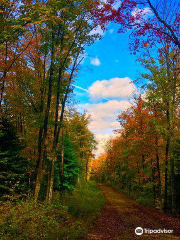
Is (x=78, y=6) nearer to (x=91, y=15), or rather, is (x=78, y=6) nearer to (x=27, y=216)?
(x=91, y=15)

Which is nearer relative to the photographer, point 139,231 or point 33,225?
point 33,225

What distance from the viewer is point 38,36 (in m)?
14.4

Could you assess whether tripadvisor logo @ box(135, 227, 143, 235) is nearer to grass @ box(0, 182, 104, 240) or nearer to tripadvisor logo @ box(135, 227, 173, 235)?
tripadvisor logo @ box(135, 227, 173, 235)

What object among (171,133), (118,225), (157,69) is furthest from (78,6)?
(118,225)

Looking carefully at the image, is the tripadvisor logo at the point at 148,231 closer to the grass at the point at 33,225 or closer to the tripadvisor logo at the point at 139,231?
the tripadvisor logo at the point at 139,231

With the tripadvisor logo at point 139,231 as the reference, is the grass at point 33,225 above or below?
above

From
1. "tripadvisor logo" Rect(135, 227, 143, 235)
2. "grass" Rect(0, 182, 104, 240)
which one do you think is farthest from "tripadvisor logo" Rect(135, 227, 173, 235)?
"grass" Rect(0, 182, 104, 240)

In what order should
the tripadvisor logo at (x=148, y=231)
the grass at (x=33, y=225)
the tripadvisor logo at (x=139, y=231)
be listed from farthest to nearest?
the tripadvisor logo at (x=148, y=231), the tripadvisor logo at (x=139, y=231), the grass at (x=33, y=225)

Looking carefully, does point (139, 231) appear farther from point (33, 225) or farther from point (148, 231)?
point (33, 225)

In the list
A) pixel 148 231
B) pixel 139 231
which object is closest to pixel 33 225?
pixel 139 231

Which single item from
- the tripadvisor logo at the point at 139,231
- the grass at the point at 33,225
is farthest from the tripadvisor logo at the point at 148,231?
the grass at the point at 33,225

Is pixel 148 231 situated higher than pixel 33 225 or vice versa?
pixel 33 225

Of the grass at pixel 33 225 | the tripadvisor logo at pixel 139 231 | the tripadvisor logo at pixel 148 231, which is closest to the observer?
the grass at pixel 33 225

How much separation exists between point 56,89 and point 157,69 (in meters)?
9.01
